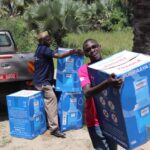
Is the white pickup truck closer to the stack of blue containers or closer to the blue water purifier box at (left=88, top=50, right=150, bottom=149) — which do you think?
the stack of blue containers

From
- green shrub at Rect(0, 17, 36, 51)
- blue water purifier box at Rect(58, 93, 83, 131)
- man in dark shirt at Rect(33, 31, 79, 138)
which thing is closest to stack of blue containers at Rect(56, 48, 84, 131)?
blue water purifier box at Rect(58, 93, 83, 131)

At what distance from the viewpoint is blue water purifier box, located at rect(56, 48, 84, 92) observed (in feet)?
24.7

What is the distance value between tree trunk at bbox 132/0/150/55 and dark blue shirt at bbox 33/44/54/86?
141cm

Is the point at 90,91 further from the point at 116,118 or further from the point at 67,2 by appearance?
the point at 67,2

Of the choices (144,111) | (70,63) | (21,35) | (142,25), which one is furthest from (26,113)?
(21,35)

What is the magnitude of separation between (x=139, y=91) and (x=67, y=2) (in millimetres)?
19171

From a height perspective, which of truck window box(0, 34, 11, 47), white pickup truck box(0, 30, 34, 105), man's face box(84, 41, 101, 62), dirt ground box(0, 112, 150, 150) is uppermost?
man's face box(84, 41, 101, 62)

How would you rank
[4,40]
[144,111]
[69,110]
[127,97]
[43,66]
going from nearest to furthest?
[127,97], [144,111], [43,66], [69,110], [4,40]

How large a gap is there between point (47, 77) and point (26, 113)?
2.07 feet

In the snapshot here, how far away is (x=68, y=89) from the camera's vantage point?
25.0 ft

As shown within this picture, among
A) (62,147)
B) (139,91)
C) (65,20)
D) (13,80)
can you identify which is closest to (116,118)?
(139,91)

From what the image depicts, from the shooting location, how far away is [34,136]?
24.5 ft

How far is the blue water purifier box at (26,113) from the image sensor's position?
24.0ft

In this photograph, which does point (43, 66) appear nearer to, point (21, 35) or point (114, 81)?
point (114, 81)
